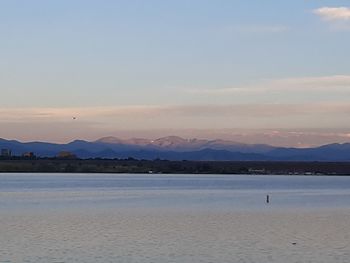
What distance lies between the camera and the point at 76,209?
5653cm

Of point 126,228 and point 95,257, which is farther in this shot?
point 126,228

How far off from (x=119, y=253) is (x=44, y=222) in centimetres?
1443

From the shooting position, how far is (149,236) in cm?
3778

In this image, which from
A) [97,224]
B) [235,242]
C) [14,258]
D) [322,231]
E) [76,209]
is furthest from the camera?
[76,209]

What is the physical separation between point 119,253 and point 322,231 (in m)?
13.4

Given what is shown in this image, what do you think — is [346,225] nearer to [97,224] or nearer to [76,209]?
[97,224]

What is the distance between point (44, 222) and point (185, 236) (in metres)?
9.73

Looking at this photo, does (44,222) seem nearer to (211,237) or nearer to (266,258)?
(211,237)

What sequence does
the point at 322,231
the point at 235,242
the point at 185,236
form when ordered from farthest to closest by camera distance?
1. the point at 322,231
2. the point at 185,236
3. the point at 235,242

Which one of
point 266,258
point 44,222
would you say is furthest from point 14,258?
point 44,222

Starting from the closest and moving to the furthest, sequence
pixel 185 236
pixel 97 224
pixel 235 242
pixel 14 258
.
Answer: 1. pixel 14 258
2. pixel 235 242
3. pixel 185 236
4. pixel 97 224

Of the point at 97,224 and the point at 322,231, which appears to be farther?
the point at 97,224

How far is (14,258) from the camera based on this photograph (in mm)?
29500

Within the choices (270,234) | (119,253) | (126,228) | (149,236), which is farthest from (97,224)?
(119,253)
